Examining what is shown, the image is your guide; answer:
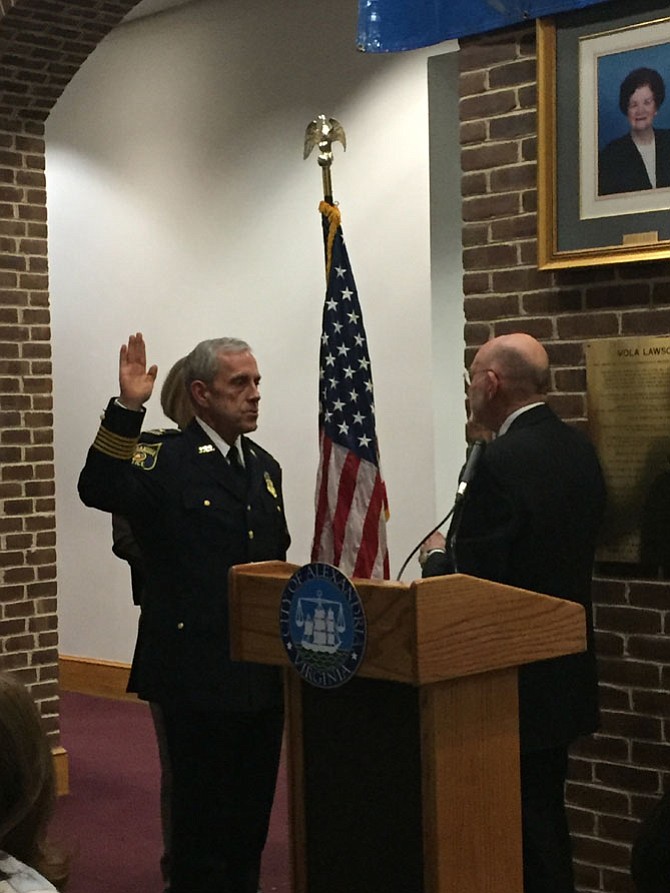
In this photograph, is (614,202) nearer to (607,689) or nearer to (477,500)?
(477,500)

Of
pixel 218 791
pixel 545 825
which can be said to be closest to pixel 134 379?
pixel 218 791

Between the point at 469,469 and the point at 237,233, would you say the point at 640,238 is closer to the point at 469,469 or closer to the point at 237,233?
the point at 469,469

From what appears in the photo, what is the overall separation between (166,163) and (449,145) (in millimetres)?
1803

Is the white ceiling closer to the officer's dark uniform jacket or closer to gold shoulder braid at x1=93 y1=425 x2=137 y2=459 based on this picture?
the officer's dark uniform jacket

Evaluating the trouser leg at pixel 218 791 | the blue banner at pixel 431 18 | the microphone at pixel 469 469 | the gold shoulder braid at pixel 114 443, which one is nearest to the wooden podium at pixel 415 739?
the microphone at pixel 469 469

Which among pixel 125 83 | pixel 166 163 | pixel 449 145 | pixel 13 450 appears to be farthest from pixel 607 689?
pixel 125 83

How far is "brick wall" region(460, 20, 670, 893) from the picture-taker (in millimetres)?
3533

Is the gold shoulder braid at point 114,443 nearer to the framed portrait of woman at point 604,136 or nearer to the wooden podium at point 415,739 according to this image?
the wooden podium at point 415,739

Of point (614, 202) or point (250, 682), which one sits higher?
point (614, 202)

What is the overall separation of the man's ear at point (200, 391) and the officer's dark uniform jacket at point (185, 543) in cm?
8

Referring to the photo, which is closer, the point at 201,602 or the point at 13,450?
the point at 201,602

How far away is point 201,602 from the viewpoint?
350 centimetres

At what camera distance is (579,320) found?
3.62m

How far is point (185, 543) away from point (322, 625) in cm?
110
